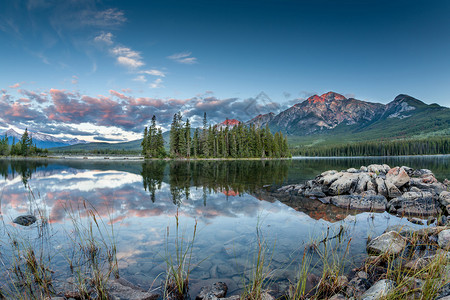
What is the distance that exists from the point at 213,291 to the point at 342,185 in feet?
54.3

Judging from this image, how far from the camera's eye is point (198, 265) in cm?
678

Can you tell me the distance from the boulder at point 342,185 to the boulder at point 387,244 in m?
10.7

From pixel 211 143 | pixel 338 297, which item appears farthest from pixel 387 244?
pixel 211 143

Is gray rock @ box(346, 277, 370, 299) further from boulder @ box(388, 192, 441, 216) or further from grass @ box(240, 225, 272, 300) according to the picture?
boulder @ box(388, 192, 441, 216)

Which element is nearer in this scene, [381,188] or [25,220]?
[25,220]

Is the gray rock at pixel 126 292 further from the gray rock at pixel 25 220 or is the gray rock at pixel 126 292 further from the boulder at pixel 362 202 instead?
the boulder at pixel 362 202

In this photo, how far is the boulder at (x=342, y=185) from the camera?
18339mm

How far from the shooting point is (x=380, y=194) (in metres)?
17.7

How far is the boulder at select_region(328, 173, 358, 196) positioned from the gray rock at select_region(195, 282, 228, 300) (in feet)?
50.6

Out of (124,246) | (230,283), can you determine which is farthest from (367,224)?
(124,246)

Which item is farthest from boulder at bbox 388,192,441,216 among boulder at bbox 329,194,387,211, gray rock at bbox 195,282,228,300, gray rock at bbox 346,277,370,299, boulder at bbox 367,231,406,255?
gray rock at bbox 195,282,228,300

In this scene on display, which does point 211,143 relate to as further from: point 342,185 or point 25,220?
point 25,220

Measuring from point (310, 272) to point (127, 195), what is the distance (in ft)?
47.1

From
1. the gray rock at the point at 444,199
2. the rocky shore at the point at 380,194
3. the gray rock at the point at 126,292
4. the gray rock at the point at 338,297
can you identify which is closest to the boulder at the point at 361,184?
the rocky shore at the point at 380,194
